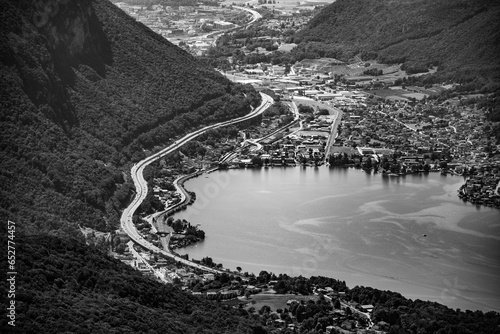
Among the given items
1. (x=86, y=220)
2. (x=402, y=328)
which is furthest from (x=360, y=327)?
(x=86, y=220)

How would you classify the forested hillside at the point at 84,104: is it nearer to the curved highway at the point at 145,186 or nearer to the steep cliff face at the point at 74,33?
the steep cliff face at the point at 74,33

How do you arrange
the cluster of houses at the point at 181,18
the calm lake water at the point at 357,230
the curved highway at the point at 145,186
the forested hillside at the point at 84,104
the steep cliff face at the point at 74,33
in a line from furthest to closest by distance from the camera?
the cluster of houses at the point at 181,18 → the steep cliff face at the point at 74,33 → the forested hillside at the point at 84,104 → the curved highway at the point at 145,186 → the calm lake water at the point at 357,230

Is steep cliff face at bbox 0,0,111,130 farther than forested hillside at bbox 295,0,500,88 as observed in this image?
No

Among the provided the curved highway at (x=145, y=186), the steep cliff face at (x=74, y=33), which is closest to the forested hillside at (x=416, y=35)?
the curved highway at (x=145, y=186)

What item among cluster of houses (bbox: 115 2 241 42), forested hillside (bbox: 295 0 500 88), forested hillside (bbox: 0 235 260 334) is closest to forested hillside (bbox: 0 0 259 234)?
forested hillside (bbox: 0 235 260 334)

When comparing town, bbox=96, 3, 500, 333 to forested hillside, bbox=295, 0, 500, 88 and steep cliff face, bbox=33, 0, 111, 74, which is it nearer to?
forested hillside, bbox=295, 0, 500, 88

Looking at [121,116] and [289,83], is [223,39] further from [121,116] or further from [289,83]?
[121,116]
